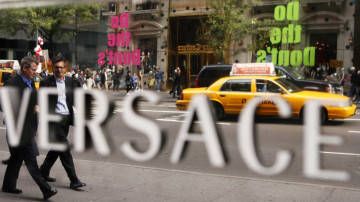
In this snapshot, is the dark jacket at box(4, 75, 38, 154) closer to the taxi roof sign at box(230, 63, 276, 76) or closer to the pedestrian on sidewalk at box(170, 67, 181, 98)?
the taxi roof sign at box(230, 63, 276, 76)

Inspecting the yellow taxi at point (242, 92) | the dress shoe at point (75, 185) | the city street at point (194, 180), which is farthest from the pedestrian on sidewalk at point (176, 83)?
the dress shoe at point (75, 185)

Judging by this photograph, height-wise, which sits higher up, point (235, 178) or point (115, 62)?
point (115, 62)

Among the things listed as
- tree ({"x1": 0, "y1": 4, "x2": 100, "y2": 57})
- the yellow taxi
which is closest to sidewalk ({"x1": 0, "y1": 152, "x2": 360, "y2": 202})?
tree ({"x1": 0, "y1": 4, "x2": 100, "y2": 57})

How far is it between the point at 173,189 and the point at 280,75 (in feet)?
29.8

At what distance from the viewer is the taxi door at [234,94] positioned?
11.5m

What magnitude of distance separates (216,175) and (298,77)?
9.10 metres

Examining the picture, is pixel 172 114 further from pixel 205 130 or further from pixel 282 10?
pixel 205 130

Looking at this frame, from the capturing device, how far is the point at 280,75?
1362cm

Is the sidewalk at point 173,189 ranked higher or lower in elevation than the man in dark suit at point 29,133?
lower

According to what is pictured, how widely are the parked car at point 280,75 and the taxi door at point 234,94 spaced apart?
1.43 m

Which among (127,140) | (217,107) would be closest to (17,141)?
(127,140)

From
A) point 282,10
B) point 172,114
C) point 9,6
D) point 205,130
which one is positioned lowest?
point 172,114

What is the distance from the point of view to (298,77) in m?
14.3

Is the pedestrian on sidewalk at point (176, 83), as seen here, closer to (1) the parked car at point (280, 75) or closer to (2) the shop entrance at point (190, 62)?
(2) the shop entrance at point (190, 62)
